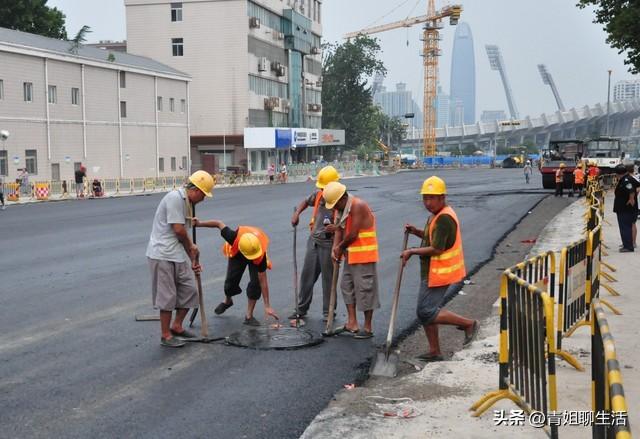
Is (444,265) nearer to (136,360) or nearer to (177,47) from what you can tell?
(136,360)

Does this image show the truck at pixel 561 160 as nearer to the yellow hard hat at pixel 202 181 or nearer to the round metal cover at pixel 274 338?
the round metal cover at pixel 274 338

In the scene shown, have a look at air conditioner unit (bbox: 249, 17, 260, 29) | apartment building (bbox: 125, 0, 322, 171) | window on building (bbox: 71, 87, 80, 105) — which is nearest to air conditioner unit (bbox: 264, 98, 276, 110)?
apartment building (bbox: 125, 0, 322, 171)

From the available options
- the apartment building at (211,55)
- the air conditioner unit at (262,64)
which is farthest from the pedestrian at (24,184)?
the air conditioner unit at (262,64)

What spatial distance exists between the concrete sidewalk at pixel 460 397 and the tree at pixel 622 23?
2385cm

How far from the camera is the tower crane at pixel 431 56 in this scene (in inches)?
4776

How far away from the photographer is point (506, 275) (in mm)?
6363

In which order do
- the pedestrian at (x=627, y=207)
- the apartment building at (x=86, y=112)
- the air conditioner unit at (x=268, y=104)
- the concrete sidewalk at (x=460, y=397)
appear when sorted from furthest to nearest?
the air conditioner unit at (x=268, y=104) < the apartment building at (x=86, y=112) < the pedestrian at (x=627, y=207) < the concrete sidewalk at (x=460, y=397)

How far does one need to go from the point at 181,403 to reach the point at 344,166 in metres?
71.1

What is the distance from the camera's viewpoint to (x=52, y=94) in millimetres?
43750

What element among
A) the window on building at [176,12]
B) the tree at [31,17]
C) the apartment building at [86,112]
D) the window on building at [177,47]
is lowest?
the apartment building at [86,112]

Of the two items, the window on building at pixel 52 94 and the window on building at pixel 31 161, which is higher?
the window on building at pixel 52 94

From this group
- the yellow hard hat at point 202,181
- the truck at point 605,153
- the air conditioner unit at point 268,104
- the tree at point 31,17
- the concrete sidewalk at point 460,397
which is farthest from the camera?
the air conditioner unit at point 268,104

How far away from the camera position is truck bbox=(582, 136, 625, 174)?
45.2m

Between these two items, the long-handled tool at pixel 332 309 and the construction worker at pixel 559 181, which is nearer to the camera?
the long-handled tool at pixel 332 309
